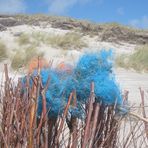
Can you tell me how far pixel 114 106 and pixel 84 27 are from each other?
27.1m

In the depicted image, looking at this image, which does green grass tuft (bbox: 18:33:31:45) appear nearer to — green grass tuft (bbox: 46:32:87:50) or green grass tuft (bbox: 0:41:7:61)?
green grass tuft (bbox: 46:32:87:50)

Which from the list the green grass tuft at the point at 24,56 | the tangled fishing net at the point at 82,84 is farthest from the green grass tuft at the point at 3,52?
the tangled fishing net at the point at 82,84

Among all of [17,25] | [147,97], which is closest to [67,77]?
[147,97]

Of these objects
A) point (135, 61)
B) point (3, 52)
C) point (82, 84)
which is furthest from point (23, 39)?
point (82, 84)

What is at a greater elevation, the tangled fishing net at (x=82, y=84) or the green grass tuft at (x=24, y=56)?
the tangled fishing net at (x=82, y=84)

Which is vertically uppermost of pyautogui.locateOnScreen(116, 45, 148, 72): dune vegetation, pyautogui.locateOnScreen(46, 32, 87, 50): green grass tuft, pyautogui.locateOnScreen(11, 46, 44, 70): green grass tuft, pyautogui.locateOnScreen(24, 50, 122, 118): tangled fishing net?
pyautogui.locateOnScreen(24, 50, 122, 118): tangled fishing net

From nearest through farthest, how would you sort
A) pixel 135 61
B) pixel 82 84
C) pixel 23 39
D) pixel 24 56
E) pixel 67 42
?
pixel 82 84 < pixel 24 56 < pixel 135 61 < pixel 67 42 < pixel 23 39

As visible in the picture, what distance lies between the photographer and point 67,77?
4.62 meters

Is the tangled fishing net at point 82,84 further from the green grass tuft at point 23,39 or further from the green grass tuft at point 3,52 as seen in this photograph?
the green grass tuft at point 23,39

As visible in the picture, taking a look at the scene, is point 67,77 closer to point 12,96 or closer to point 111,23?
point 12,96

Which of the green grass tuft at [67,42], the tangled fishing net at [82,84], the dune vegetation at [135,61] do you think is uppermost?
the tangled fishing net at [82,84]

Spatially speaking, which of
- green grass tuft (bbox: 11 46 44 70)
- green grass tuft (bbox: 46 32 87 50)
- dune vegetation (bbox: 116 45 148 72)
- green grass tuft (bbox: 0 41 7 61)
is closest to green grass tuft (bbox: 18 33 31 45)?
green grass tuft (bbox: 46 32 87 50)

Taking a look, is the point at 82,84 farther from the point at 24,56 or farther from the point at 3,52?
the point at 3,52

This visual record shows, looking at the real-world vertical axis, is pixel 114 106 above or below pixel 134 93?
above
